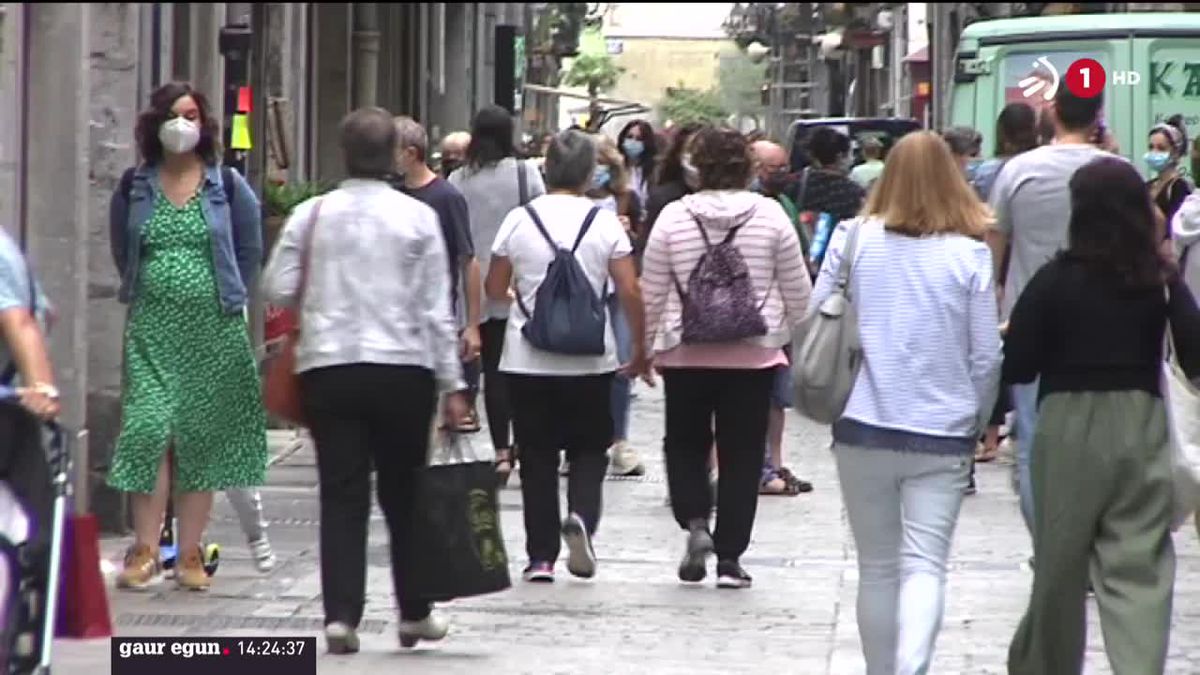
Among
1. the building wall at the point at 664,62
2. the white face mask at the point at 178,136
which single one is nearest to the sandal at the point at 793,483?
the white face mask at the point at 178,136

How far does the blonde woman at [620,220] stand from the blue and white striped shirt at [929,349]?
20.2ft

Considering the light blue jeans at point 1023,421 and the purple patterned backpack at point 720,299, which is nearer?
the light blue jeans at point 1023,421

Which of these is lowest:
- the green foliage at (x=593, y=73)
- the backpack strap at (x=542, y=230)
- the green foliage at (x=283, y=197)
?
the green foliage at (x=283, y=197)

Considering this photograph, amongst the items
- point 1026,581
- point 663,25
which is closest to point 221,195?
point 1026,581

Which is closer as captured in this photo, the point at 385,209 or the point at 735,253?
→ the point at 385,209

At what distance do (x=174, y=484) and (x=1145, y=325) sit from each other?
430cm

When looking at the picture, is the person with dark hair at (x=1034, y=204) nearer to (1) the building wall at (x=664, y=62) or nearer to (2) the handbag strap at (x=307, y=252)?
(2) the handbag strap at (x=307, y=252)

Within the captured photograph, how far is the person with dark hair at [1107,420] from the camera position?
7781 millimetres

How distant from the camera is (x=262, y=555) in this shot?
11.3 m

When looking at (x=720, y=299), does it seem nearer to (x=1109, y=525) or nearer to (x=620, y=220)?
(x=1109, y=525)

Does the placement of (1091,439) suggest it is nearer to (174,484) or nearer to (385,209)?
(385,209)

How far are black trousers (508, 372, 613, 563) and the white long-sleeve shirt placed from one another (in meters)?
1.77

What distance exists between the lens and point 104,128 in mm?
12430

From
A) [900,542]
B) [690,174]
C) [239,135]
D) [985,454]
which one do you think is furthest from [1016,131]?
[239,135]
